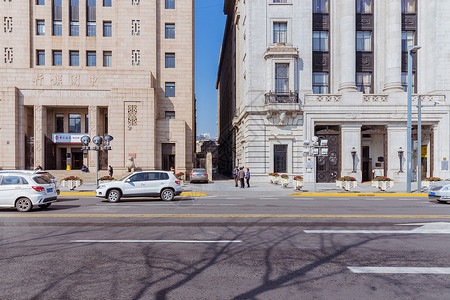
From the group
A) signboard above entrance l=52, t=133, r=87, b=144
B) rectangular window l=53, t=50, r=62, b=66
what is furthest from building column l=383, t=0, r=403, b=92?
rectangular window l=53, t=50, r=62, b=66

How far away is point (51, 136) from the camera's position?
3547cm

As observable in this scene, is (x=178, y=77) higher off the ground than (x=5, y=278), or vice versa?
(x=178, y=77)

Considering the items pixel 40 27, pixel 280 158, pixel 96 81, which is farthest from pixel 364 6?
pixel 40 27

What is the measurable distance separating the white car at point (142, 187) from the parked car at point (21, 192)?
3.45 metres

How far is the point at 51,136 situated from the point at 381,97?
37493 mm

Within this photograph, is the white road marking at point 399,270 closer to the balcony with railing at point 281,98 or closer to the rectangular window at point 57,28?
the balcony with railing at point 281,98

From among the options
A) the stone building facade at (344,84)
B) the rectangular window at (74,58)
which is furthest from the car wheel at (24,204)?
the rectangular window at (74,58)

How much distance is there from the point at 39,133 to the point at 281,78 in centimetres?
2733

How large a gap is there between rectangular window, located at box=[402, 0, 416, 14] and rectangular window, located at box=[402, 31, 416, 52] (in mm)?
2198

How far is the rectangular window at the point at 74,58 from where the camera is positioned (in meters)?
37.9

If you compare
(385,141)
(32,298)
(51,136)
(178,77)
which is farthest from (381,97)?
(51,136)

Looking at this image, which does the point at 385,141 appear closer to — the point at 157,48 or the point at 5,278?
the point at 157,48

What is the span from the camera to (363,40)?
31.5m

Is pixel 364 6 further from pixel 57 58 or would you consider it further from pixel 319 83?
pixel 57 58
